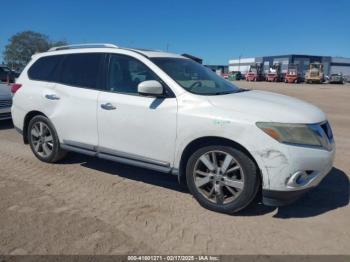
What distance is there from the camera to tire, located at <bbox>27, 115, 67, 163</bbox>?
5.36m

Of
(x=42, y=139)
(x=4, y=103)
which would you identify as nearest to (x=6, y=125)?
(x=4, y=103)

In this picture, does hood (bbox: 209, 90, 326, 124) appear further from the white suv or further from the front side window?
the front side window

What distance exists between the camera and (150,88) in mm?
4020

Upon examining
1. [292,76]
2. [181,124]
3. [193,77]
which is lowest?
[181,124]

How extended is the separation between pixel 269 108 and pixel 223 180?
0.95m

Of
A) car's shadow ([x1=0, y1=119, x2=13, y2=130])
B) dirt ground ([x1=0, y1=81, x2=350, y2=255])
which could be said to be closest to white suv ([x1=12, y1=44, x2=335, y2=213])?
dirt ground ([x1=0, y1=81, x2=350, y2=255])

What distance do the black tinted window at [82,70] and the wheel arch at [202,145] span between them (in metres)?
1.66

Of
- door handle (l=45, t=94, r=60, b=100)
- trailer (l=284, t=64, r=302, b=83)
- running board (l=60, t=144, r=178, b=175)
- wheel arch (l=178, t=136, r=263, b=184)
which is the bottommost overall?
running board (l=60, t=144, r=178, b=175)

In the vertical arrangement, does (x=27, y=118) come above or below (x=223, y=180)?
above

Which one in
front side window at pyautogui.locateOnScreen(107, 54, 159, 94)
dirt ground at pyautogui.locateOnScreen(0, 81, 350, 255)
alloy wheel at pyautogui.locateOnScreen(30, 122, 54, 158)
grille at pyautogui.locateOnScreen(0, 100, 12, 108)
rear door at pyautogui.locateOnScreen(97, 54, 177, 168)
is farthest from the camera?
grille at pyautogui.locateOnScreen(0, 100, 12, 108)

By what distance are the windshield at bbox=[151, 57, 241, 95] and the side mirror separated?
0.93 feet

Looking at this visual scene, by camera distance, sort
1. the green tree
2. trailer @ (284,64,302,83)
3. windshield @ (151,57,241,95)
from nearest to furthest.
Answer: windshield @ (151,57,241,95) < trailer @ (284,64,302,83) < the green tree

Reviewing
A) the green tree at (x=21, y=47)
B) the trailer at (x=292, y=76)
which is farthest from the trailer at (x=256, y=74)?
the green tree at (x=21, y=47)

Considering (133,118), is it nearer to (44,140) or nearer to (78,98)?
(78,98)
